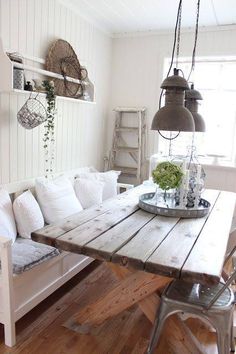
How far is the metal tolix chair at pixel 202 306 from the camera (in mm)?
1605

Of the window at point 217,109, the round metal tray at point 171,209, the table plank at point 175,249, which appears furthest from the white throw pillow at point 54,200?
the window at point 217,109

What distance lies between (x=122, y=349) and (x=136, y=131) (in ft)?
8.98

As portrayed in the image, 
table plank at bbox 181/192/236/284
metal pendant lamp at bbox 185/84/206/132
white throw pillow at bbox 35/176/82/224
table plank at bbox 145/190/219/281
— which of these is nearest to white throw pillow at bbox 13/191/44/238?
white throw pillow at bbox 35/176/82/224

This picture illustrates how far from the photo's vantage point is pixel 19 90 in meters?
2.41

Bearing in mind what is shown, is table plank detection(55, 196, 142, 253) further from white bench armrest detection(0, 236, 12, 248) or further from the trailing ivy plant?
the trailing ivy plant

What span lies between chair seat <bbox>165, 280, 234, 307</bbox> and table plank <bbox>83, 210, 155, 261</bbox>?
397mm

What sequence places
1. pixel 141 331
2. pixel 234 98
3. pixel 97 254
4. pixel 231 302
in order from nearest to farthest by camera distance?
pixel 97 254
pixel 231 302
pixel 141 331
pixel 234 98

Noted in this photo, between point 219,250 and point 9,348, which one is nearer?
point 219,250

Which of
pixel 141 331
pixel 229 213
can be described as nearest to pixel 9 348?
pixel 141 331

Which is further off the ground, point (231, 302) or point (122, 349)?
point (231, 302)

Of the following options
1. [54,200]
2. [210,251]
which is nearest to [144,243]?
[210,251]

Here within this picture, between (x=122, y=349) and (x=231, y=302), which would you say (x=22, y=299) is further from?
(x=231, y=302)

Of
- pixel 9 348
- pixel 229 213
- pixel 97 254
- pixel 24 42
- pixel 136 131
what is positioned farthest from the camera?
pixel 136 131

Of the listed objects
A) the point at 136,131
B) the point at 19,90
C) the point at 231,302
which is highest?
the point at 19,90
